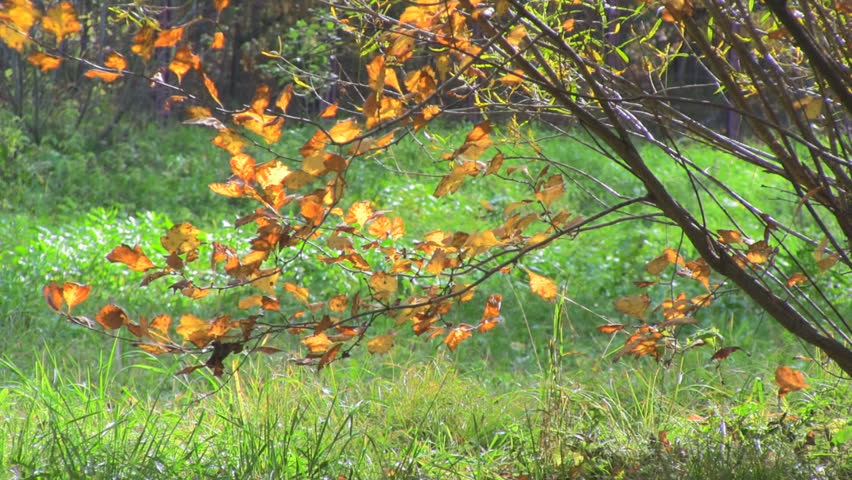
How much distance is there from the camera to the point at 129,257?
1649 millimetres

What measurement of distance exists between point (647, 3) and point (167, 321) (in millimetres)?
1177

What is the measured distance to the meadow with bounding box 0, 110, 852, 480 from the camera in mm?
2297

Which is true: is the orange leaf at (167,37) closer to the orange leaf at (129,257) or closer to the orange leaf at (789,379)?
the orange leaf at (129,257)

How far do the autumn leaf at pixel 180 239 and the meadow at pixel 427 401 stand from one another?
0.88 ft

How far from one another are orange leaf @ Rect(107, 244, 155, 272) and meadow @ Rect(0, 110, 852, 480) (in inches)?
11.1

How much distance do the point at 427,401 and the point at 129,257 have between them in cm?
147

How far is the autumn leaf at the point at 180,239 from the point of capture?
1.66m

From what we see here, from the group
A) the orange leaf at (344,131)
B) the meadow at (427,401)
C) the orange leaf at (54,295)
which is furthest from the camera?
the meadow at (427,401)

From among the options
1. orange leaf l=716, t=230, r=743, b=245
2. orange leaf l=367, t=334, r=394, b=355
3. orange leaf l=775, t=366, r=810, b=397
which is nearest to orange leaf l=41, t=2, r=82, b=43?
orange leaf l=367, t=334, r=394, b=355

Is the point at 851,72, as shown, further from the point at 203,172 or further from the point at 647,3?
the point at 203,172

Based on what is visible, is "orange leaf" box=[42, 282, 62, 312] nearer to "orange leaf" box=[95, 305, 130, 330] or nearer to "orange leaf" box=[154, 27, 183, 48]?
"orange leaf" box=[95, 305, 130, 330]

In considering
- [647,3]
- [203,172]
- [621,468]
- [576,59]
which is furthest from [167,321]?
[203,172]

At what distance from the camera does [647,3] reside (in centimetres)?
170

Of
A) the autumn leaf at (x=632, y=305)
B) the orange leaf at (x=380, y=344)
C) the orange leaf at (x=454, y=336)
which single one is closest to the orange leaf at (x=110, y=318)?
the orange leaf at (x=380, y=344)
